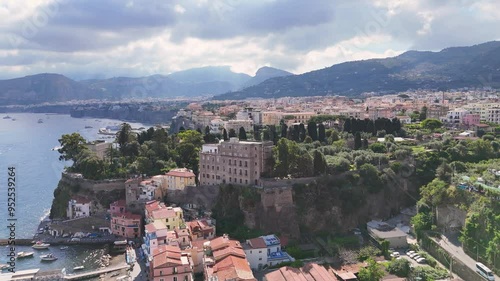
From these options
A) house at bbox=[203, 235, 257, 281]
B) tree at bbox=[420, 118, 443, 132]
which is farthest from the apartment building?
tree at bbox=[420, 118, 443, 132]

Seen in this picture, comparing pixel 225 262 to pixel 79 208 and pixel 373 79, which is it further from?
pixel 373 79

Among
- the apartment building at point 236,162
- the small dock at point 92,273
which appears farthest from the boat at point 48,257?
the apartment building at point 236,162

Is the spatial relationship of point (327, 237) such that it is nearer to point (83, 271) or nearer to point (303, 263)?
point (303, 263)

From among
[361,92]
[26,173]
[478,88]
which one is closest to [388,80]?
[361,92]

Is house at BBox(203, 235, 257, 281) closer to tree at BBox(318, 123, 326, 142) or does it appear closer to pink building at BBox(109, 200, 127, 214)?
pink building at BBox(109, 200, 127, 214)

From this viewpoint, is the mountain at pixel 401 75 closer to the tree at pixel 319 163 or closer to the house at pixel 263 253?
the tree at pixel 319 163

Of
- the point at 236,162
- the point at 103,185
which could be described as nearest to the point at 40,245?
the point at 103,185
